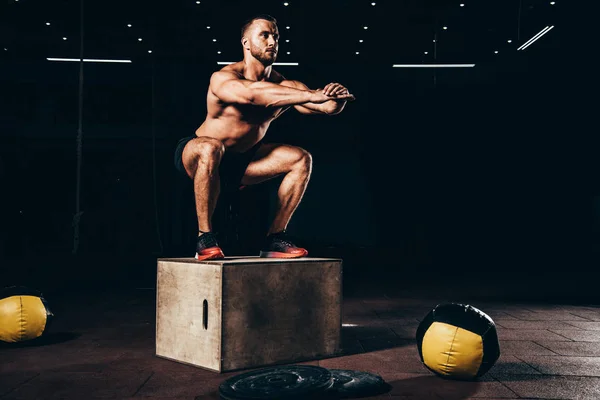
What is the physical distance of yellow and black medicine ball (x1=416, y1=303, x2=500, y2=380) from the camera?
2535mm

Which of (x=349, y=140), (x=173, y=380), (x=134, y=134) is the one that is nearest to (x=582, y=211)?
(x=349, y=140)

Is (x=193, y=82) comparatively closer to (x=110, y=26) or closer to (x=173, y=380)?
(x=110, y=26)

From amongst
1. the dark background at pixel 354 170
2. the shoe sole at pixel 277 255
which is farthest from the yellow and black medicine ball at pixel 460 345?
the dark background at pixel 354 170

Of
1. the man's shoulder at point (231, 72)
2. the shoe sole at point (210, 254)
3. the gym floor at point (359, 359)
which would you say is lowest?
the gym floor at point (359, 359)

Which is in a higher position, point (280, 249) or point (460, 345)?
point (280, 249)

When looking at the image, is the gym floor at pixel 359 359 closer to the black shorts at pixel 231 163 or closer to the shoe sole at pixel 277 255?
the shoe sole at pixel 277 255

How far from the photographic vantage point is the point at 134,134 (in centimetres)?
993

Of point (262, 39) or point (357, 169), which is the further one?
point (357, 169)

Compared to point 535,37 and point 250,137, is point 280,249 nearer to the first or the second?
point 250,137

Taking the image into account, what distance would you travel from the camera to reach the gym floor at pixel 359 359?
2430 mm

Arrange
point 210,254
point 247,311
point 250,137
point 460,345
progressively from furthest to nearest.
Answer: point 250,137
point 210,254
point 247,311
point 460,345

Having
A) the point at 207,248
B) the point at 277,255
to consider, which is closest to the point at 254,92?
the point at 207,248

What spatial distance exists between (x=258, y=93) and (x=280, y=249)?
3.27ft

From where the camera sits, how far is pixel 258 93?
2.80 m
